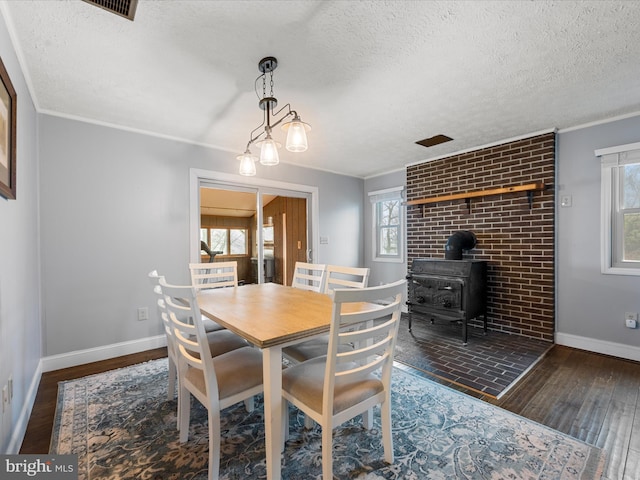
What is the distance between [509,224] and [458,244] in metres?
0.61

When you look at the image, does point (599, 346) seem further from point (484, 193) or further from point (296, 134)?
point (296, 134)

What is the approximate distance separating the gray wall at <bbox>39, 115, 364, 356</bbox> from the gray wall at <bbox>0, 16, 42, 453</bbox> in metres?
0.15

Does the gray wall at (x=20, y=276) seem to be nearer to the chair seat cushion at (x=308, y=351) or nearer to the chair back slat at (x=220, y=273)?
the chair back slat at (x=220, y=273)

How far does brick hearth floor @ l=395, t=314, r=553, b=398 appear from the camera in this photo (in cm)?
239

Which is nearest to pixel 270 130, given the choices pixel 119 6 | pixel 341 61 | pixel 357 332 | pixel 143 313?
pixel 341 61

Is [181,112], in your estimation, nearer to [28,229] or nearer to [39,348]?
[28,229]

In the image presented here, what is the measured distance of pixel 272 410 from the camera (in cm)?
129

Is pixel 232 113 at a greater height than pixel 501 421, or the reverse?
pixel 232 113

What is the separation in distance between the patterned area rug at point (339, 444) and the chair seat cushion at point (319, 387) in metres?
0.41

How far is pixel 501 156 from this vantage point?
3.53 m

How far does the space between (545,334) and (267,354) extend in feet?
11.2

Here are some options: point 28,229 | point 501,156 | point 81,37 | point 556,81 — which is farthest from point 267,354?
point 501,156

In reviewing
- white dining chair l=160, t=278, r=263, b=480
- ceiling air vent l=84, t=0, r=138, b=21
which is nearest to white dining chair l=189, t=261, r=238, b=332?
white dining chair l=160, t=278, r=263, b=480

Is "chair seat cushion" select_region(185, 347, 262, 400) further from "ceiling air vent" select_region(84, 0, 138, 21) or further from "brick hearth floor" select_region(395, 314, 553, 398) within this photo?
"ceiling air vent" select_region(84, 0, 138, 21)
